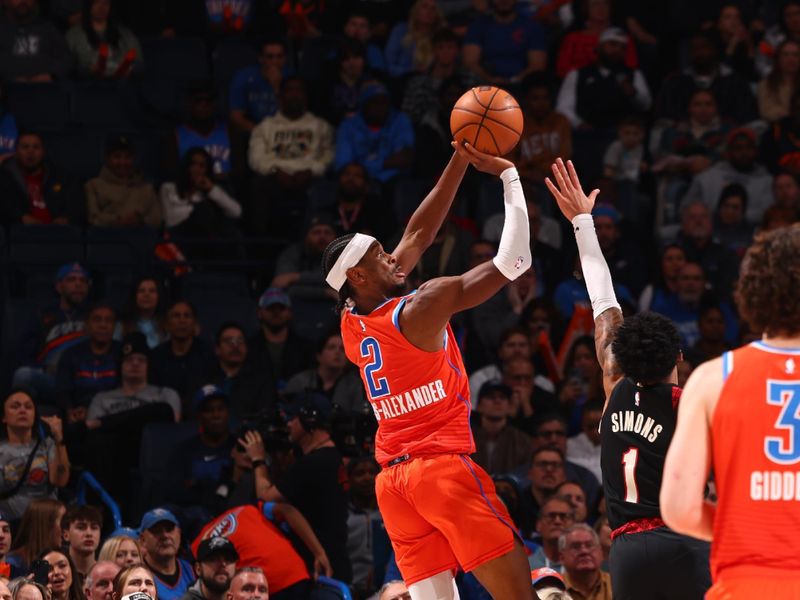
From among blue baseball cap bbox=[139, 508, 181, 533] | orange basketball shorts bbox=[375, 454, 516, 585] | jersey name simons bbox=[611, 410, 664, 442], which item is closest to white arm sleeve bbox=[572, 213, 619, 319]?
jersey name simons bbox=[611, 410, 664, 442]

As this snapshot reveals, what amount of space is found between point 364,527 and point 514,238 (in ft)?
16.6

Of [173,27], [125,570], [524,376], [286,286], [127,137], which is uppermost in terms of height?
[173,27]

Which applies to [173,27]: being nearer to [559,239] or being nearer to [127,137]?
[127,137]

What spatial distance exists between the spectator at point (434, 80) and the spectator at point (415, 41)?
1.31 feet

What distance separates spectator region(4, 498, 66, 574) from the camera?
10.0 metres

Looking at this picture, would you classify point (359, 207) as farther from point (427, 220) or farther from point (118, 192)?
point (427, 220)

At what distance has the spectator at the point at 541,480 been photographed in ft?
35.5

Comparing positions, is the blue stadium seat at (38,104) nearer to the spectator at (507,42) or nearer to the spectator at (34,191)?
the spectator at (34,191)

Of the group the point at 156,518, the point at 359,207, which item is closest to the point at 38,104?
the point at 359,207

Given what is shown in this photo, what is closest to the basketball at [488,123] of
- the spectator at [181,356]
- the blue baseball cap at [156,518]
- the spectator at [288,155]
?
the blue baseball cap at [156,518]

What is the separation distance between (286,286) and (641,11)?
20.5 ft

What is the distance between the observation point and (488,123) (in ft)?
23.1

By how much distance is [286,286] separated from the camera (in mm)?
13297

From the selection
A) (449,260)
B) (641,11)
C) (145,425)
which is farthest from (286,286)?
→ (641,11)
